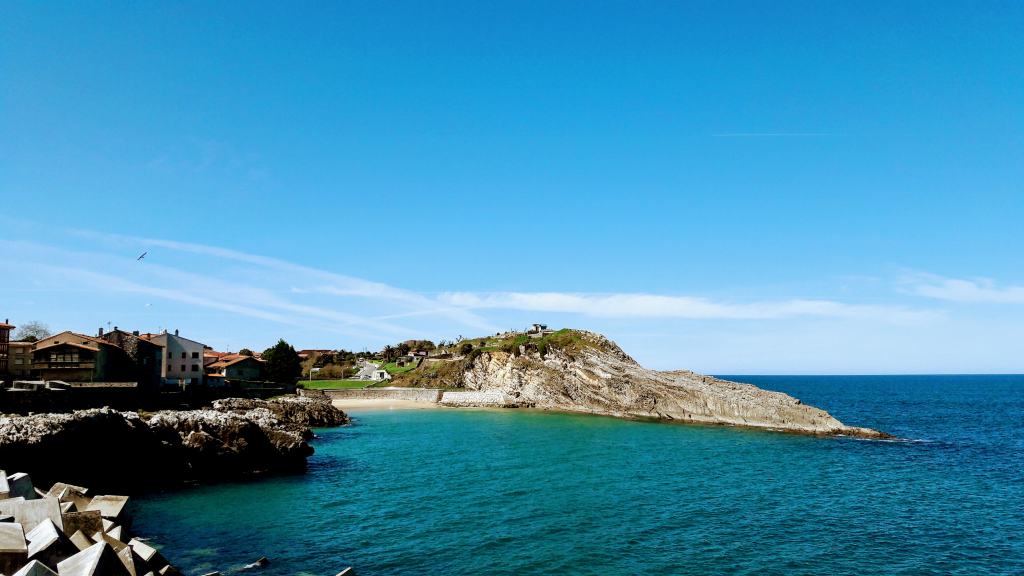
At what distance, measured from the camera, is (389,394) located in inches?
4781

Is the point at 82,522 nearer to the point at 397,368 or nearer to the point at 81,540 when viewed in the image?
the point at 81,540

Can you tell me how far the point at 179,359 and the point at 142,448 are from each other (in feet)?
197

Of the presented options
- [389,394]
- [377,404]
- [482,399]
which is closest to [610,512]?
[482,399]

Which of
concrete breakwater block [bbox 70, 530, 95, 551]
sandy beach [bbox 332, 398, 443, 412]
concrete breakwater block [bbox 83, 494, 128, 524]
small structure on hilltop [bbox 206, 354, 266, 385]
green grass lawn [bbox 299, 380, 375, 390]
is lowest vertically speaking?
sandy beach [bbox 332, 398, 443, 412]

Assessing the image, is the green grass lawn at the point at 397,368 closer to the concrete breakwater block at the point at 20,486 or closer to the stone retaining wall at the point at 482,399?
the stone retaining wall at the point at 482,399

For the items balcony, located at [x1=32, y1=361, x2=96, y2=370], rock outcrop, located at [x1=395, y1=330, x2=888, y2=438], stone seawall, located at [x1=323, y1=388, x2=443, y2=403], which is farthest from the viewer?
stone seawall, located at [x1=323, y1=388, x2=443, y2=403]

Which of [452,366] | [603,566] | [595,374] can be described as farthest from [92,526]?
[452,366]

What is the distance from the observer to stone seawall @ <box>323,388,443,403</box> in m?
118

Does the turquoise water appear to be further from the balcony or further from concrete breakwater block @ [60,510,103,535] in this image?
the balcony

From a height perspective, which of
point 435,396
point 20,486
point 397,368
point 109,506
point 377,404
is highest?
point 397,368

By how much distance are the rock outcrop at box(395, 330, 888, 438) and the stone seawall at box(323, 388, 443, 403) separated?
7.83 metres

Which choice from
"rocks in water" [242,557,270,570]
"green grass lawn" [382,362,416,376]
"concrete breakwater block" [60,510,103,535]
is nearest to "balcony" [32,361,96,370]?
"concrete breakwater block" [60,510,103,535]

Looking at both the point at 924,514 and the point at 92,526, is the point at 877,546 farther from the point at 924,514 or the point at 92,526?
the point at 92,526

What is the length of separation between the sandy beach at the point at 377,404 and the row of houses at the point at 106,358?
84.6 feet
